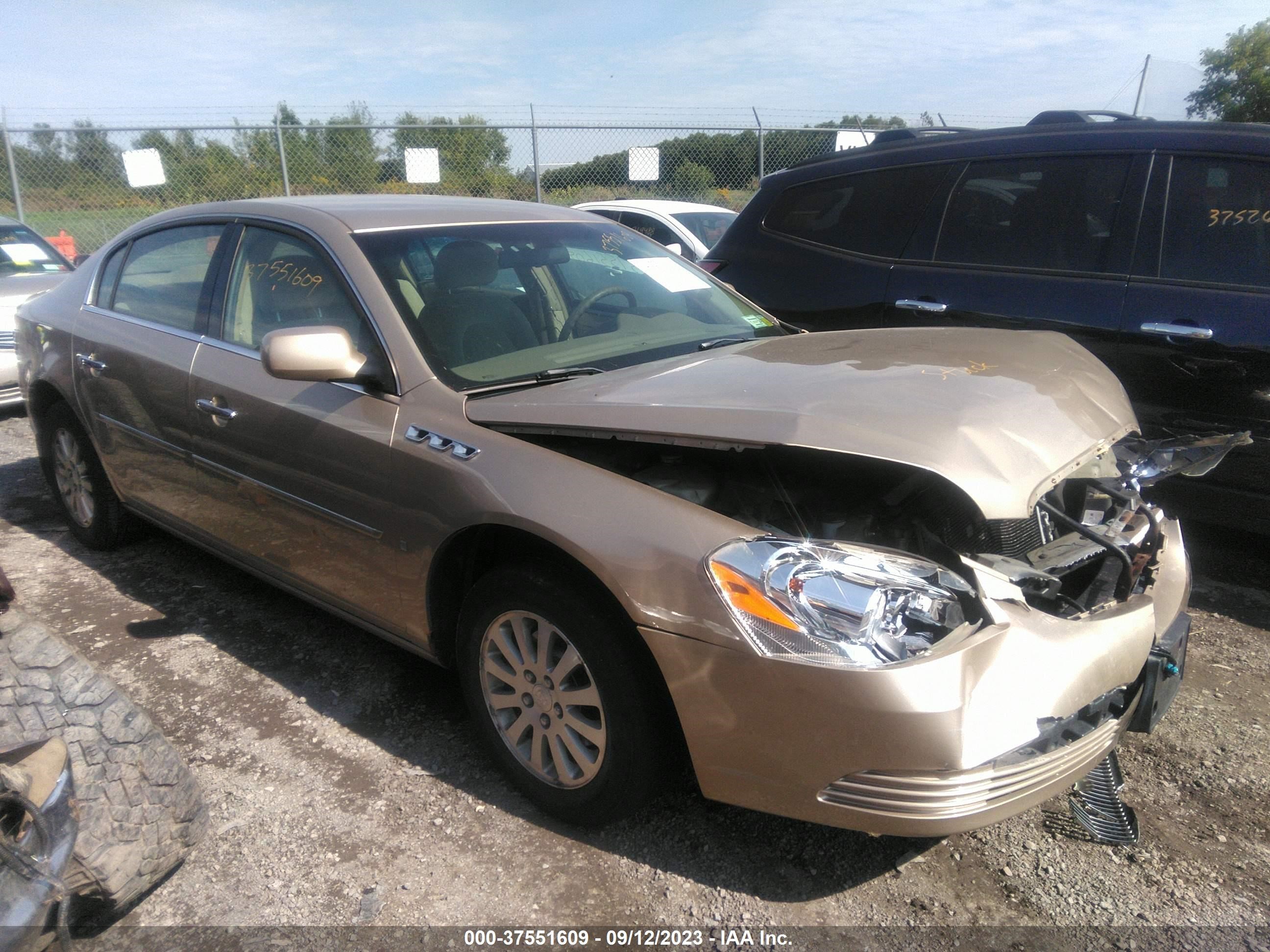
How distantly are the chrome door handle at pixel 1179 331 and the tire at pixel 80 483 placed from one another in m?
4.46

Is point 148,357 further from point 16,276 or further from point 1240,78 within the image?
point 1240,78

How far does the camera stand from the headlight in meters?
1.90

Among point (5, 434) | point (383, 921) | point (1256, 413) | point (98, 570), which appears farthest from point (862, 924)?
point (5, 434)

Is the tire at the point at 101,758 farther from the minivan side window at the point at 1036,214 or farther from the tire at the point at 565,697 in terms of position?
the minivan side window at the point at 1036,214

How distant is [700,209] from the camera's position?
1071cm

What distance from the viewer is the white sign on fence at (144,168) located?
1275 cm

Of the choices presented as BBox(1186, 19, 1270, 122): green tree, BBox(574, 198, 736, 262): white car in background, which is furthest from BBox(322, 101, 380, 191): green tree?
BBox(1186, 19, 1270, 122): green tree

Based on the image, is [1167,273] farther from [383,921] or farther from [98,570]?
[98,570]

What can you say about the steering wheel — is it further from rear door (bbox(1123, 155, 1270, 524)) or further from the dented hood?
rear door (bbox(1123, 155, 1270, 524))

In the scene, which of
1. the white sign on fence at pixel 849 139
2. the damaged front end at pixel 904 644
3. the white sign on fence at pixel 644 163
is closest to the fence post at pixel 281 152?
the white sign on fence at pixel 644 163

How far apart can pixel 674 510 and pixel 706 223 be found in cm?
886

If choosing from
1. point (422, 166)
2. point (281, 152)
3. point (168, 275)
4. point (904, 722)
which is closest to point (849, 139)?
point (422, 166)

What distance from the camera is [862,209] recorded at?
4520mm

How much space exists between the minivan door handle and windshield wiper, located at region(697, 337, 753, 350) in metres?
1.60
